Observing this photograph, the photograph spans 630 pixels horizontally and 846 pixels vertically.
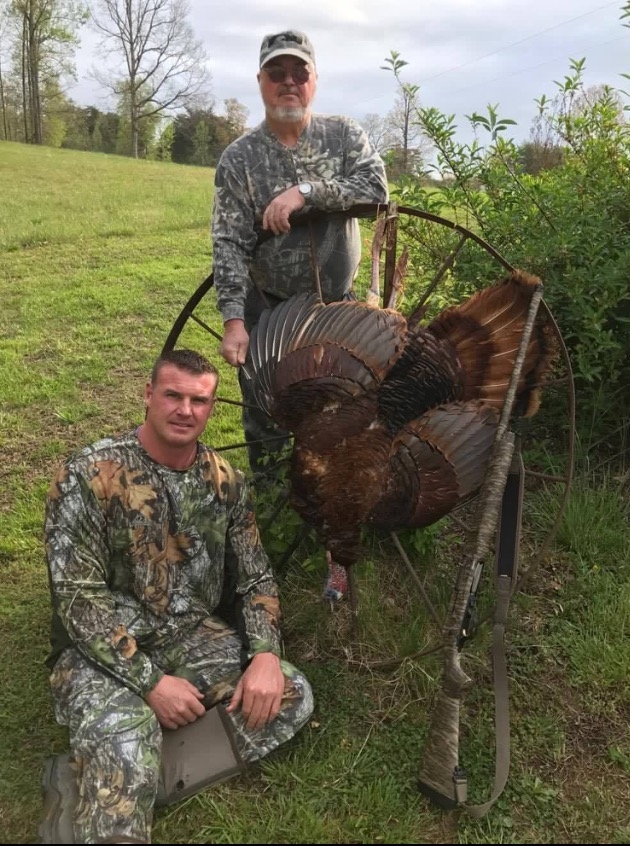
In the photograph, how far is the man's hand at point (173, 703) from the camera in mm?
2387

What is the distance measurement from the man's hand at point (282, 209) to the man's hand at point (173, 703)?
1.87m

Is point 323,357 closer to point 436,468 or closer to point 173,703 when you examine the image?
point 436,468

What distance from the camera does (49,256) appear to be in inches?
385

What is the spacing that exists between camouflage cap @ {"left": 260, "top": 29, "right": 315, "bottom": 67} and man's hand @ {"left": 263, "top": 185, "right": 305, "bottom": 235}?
1.93ft

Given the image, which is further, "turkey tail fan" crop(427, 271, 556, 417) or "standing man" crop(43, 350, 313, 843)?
"turkey tail fan" crop(427, 271, 556, 417)

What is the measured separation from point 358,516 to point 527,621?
3.91 ft

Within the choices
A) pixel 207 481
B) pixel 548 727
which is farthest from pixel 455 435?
pixel 548 727

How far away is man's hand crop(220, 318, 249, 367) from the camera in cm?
293

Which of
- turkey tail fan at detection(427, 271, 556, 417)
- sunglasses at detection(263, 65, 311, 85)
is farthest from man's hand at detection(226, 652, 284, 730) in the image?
sunglasses at detection(263, 65, 311, 85)

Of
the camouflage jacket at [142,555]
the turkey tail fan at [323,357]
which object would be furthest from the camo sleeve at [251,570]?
the turkey tail fan at [323,357]

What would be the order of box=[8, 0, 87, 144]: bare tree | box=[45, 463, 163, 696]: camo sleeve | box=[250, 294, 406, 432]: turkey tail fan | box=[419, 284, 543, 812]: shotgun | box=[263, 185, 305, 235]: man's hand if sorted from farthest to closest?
1. box=[8, 0, 87, 144]: bare tree
2. box=[263, 185, 305, 235]: man's hand
3. box=[250, 294, 406, 432]: turkey tail fan
4. box=[45, 463, 163, 696]: camo sleeve
5. box=[419, 284, 543, 812]: shotgun

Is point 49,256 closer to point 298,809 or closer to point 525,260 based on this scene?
point 525,260

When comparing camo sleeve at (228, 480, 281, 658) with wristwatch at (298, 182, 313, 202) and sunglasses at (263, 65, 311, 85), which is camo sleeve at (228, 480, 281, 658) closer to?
wristwatch at (298, 182, 313, 202)

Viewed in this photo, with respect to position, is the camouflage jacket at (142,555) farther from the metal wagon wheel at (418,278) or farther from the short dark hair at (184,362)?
the metal wagon wheel at (418,278)
